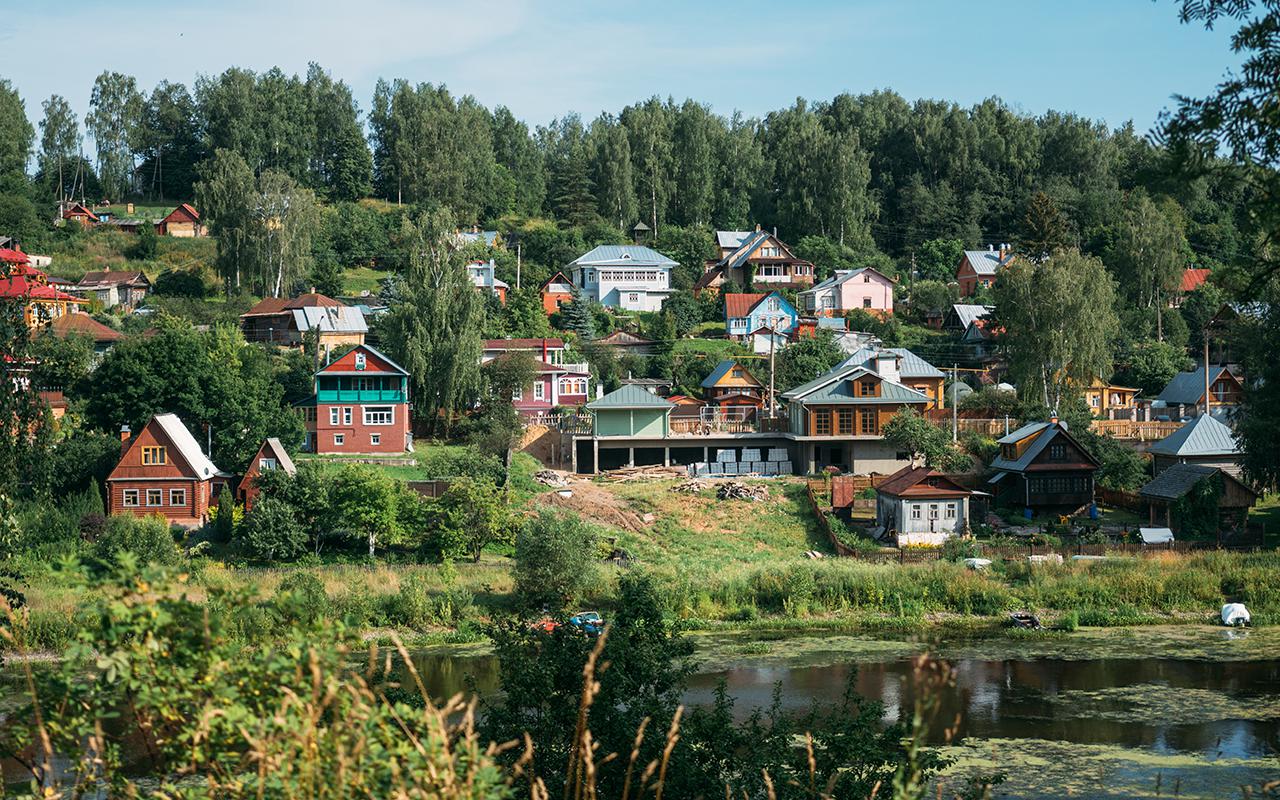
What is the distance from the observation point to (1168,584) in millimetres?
32344

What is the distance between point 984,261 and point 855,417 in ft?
112

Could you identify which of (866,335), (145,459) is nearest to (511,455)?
(145,459)

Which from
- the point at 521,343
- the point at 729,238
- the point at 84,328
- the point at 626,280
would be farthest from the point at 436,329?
the point at 729,238

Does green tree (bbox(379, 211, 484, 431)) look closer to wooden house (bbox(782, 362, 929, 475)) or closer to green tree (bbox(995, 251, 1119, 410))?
wooden house (bbox(782, 362, 929, 475))

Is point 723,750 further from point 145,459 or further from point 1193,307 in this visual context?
point 1193,307

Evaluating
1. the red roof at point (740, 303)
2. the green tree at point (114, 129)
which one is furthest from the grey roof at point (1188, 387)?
the green tree at point (114, 129)

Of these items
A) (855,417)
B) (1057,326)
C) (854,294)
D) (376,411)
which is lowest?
(855,417)

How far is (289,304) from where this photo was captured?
59125mm

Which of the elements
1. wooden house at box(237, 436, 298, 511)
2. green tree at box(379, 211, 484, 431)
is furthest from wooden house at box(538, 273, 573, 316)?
wooden house at box(237, 436, 298, 511)

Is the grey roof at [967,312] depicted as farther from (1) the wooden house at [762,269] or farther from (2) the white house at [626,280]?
(2) the white house at [626,280]

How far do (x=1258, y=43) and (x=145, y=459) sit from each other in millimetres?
34586

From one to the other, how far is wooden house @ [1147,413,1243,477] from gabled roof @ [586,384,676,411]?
17.1 metres

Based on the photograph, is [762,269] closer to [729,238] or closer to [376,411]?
[729,238]

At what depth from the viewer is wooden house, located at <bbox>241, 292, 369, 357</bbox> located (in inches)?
2239
